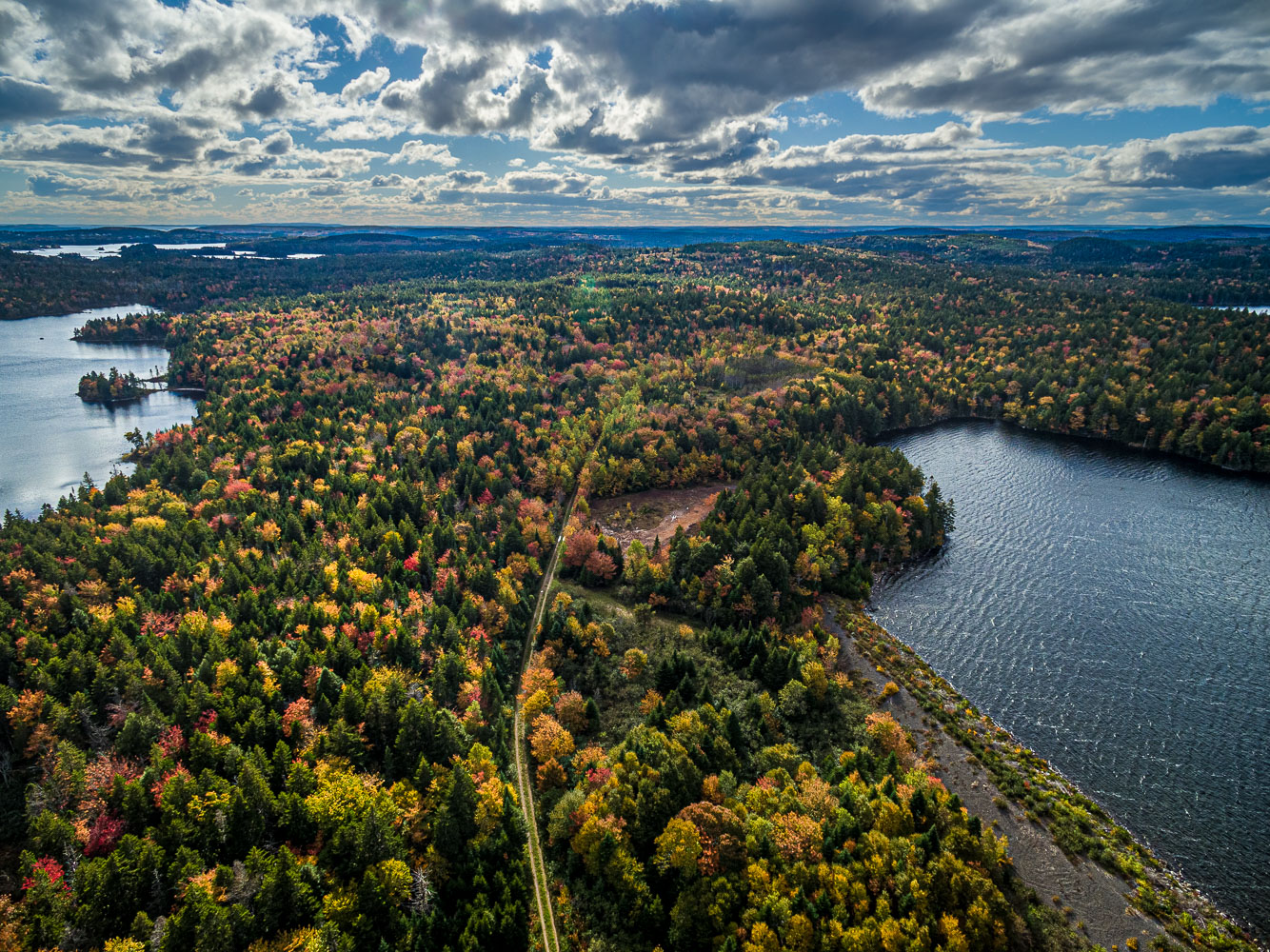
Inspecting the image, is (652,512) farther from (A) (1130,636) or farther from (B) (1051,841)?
(B) (1051,841)

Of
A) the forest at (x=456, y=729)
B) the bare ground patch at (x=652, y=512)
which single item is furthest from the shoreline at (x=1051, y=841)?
the bare ground patch at (x=652, y=512)

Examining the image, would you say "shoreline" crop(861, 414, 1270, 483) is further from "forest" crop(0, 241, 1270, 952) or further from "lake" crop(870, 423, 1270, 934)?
"forest" crop(0, 241, 1270, 952)

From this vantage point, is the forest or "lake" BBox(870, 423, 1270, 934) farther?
"lake" BBox(870, 423, 1270, 934)

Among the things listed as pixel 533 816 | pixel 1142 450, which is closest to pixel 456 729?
pixel 533 816

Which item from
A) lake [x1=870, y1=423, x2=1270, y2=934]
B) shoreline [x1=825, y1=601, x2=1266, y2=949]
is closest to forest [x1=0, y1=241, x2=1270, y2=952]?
shoreline [x1=825, y1=601, x2=1266, y2=949]

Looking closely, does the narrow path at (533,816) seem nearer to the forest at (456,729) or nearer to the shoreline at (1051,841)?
the forest at (456,729)

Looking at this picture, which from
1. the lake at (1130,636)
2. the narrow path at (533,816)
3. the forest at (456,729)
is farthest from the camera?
the lake at (1130,636)
